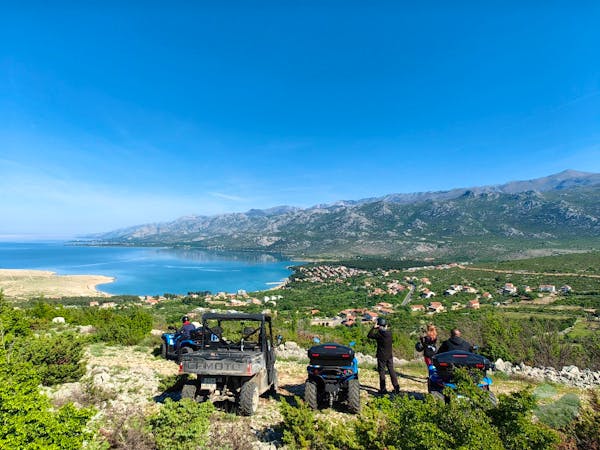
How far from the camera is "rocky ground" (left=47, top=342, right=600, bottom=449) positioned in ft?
16.7

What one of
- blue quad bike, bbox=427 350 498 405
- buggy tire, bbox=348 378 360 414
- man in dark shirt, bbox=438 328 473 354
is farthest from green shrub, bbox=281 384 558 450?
man in dark shirt, bbox=438 328 473 354

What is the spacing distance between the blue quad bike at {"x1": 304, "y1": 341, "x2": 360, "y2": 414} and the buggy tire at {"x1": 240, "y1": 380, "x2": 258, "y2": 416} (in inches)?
39.5

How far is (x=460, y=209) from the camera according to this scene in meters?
177

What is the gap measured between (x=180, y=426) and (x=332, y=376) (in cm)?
315

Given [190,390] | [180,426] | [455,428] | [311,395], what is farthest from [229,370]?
[455,428]

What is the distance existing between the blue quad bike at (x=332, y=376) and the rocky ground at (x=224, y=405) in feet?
1.11

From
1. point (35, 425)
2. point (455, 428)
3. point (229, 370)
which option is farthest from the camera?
point (229, 370)

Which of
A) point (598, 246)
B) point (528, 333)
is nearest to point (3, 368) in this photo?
point (528, 333)

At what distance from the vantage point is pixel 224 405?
6.26 meters

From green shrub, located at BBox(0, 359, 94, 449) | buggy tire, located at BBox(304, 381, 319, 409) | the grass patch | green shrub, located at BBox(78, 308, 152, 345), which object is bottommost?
the grass patch

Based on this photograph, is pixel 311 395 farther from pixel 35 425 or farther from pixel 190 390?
pixel 35 425

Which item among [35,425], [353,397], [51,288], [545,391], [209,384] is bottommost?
[51,288]

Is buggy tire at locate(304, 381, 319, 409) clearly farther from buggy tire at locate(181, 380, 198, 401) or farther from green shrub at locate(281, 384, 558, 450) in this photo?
buggy tire at locate(181, 380, 198, 401)

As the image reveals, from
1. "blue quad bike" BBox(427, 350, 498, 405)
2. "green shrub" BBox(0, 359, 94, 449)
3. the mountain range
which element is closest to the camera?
"green shrub" BBox(0, 359, 94, 449)
